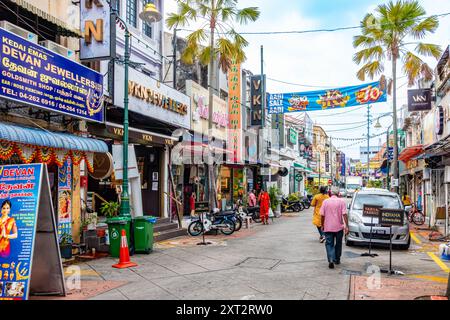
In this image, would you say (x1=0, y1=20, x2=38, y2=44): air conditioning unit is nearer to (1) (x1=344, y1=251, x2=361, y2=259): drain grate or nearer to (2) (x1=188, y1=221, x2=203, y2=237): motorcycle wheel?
(2) (x1=188, y1=221, x2=203, y2=237): motorcycle wheel

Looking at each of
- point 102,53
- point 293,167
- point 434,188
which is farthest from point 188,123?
point 293,167

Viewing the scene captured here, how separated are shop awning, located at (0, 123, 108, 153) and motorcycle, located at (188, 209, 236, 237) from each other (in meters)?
5.15

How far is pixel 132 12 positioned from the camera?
1712 centimetres

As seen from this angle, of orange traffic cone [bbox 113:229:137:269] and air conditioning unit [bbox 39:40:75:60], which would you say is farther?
air conditioning unit [bbox 39:40:75:60]

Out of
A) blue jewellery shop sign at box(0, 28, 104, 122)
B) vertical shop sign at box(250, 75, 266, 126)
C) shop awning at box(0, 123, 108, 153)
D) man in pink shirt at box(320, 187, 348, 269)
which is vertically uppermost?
vertical shop sign at box(250, 75, 266, 126)

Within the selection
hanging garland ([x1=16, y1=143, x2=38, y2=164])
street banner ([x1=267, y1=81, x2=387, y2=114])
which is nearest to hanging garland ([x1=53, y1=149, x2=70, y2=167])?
hanging garland ([x1=16, y1=143, x2=38, y2=164])

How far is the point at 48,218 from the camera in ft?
22.6

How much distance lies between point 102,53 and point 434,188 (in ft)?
53.6

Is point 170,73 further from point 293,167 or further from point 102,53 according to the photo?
point 293,167

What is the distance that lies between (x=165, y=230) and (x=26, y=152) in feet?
23.5

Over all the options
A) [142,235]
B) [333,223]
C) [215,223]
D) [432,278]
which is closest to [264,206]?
[215,223]

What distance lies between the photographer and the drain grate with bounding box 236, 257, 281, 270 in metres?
9.71

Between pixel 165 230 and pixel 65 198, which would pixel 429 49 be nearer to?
pixel 165 230
